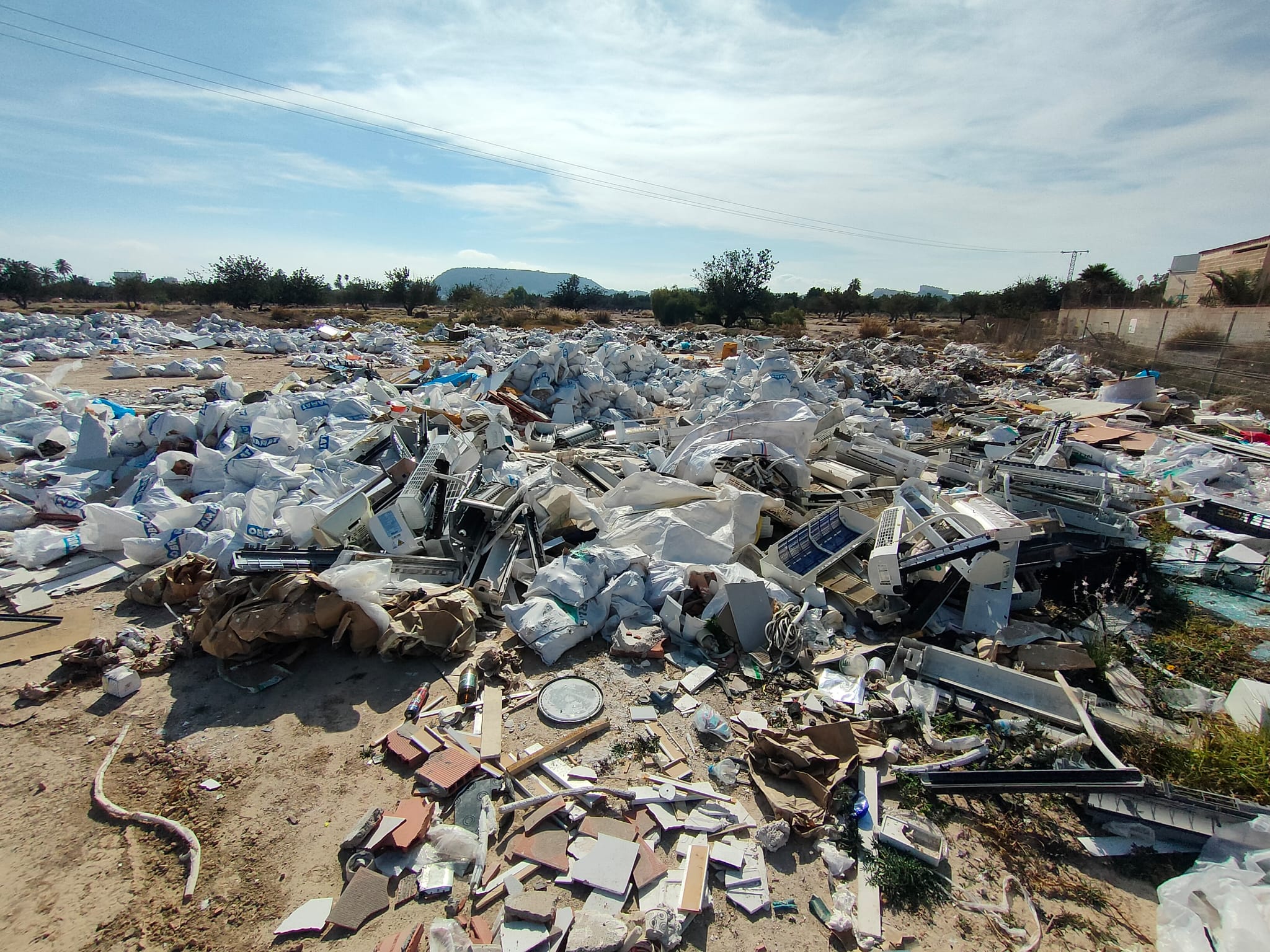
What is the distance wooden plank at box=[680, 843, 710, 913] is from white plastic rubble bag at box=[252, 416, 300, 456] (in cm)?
594

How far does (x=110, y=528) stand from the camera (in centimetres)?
455

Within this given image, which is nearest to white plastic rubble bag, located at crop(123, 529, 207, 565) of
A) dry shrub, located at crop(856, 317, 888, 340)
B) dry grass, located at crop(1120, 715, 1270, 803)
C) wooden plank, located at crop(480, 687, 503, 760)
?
wooden plank, located at crop(480, 687, 503, 760)

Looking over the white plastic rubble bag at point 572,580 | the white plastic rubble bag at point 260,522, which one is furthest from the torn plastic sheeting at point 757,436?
the white plastic rubble bag at point 260,522

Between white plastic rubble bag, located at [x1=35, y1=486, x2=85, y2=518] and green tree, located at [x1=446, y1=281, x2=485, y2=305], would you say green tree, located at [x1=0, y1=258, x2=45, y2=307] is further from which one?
white plastic rubble bag, located at [x1=35, y1=486, x2=85, y2=518]

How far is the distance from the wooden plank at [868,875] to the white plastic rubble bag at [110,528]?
18.3 feet

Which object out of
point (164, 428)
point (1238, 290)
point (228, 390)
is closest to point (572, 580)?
point (164, 428)

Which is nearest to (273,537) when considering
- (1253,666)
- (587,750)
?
(587,750)

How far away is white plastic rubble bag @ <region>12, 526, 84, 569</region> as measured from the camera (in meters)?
4.42

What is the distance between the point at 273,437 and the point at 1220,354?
1944cm

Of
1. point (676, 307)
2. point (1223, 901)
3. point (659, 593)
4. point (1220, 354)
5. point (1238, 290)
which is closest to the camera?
point (1223, 901)

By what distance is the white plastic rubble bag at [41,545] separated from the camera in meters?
4.42

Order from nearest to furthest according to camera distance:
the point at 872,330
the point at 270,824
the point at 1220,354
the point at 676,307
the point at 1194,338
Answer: the point at 270,824 < the point at 1220,354 < the point at 1194,338 < the point at 872,330 < the point at 676,307

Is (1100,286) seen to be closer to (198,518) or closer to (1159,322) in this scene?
(1159,322)

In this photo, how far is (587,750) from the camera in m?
2.94
